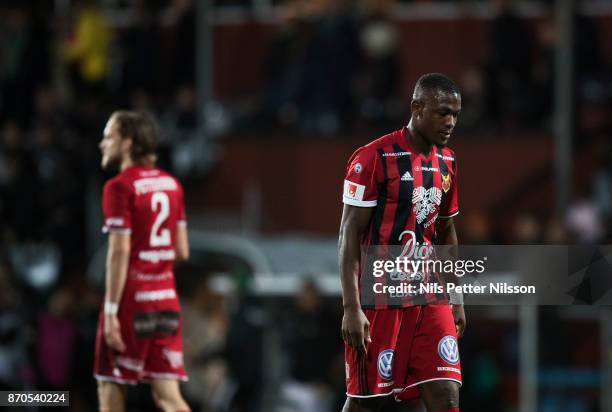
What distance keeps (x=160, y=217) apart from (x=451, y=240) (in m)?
2.16

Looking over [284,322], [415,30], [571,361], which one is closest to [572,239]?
[571,361]

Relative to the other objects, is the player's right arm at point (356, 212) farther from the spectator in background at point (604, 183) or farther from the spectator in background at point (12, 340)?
the spectator in background at point (12, 340)

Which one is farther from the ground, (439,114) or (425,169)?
(439,114)

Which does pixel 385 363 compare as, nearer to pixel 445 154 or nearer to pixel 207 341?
pixel 445 154

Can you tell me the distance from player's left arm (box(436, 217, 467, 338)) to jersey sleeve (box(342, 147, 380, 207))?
0.51 meters

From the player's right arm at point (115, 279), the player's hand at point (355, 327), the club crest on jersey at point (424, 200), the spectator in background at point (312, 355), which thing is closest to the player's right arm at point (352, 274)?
the player's hand at point (355, 327)

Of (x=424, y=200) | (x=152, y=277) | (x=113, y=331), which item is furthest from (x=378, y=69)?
(x=424, y=200)

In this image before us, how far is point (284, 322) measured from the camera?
1270 cm

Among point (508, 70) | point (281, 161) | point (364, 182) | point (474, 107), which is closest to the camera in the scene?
point (364, 182)

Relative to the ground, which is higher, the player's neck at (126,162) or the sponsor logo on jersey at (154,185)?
the player's neck at (126,162)

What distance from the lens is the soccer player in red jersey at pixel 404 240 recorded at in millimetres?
6703

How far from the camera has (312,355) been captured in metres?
12.0

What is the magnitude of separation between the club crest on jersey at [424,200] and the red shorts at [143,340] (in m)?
2.26

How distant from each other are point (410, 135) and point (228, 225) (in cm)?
849
